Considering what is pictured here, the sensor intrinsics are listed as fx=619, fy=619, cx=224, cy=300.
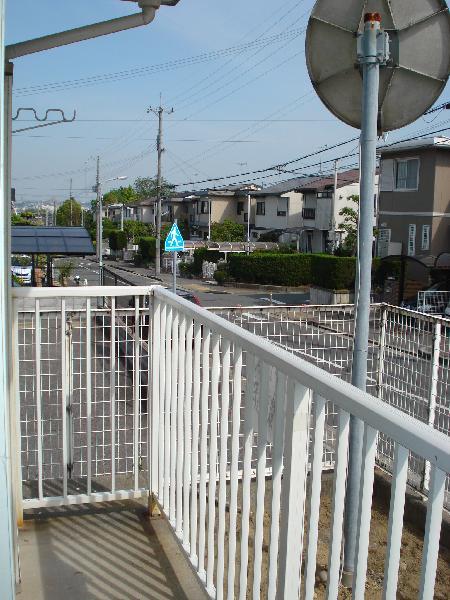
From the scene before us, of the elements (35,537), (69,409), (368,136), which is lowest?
(35,537)

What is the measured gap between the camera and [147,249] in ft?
136

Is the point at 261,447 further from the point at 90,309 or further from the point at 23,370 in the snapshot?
the point at 23,370

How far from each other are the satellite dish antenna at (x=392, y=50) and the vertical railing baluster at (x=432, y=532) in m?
2.08

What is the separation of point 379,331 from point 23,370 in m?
2.19

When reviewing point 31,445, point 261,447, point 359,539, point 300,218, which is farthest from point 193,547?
point 300,218

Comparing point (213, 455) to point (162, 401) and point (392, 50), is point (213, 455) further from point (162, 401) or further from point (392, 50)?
point (392, 50)

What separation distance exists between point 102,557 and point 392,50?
2.40m

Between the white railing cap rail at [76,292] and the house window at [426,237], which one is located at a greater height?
the house window at [426,237]

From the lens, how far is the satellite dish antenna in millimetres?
2527

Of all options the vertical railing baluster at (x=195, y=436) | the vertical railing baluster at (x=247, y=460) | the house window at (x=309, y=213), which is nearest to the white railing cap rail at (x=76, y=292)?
the vertical railing baluster at (x=195, y=436)

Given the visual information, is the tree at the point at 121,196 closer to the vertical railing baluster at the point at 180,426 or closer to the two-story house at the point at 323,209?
the two-story house at the point at 323,209

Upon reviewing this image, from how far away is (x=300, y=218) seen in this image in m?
42.8

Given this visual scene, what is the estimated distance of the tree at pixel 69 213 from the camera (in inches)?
2616

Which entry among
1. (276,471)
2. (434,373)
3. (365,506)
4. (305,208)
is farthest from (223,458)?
(305,208)
